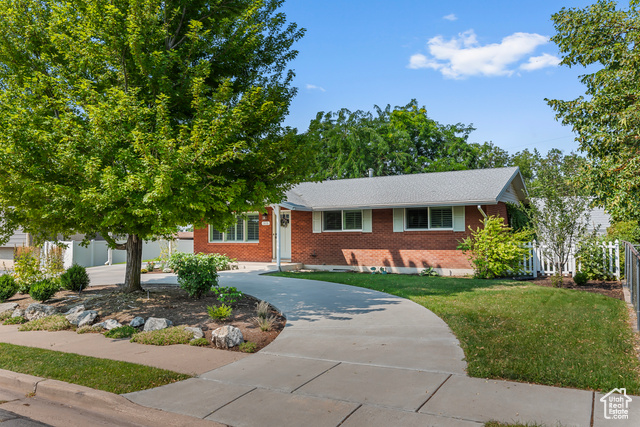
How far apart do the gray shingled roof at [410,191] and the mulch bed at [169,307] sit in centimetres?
652

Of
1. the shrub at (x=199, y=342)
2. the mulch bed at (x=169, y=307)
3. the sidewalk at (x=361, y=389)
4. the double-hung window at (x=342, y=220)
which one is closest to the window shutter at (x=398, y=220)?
the double-hung window at (x=342, y=220)

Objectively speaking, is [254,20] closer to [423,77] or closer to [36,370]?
[36,370]

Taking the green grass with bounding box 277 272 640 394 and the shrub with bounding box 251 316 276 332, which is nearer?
the green grass with bounding box 277 272 640 394

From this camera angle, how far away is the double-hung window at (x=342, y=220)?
18656 millimetres

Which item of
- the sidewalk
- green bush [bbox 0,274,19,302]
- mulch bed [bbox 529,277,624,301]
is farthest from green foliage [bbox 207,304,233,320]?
mulch bed [bbox 529,277,624,301]

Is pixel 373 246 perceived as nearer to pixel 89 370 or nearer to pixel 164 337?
pixel 164 337

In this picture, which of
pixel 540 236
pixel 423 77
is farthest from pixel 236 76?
pixel 423 77

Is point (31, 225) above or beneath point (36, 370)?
above

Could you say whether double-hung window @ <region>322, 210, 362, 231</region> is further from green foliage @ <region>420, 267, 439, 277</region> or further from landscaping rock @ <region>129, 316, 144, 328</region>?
landscaping rock @ <region>129, 316, 144, 328</region>

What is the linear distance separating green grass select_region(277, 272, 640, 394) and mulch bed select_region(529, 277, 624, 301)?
0.81 metres

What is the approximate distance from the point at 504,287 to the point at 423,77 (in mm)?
11425

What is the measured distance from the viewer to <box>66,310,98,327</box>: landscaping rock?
8352 millimetres

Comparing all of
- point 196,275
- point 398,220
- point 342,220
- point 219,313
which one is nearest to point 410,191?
point 398,220

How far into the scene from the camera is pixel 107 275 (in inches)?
652
